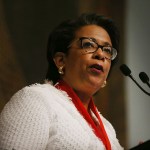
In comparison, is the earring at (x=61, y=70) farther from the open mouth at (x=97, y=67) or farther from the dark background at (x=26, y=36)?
the dark background at (x=26, y=36)

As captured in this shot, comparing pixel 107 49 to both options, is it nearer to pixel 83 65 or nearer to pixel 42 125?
pixel 83 65

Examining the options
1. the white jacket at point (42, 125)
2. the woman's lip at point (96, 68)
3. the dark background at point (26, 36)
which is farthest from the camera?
the dark background at point (26, 36)

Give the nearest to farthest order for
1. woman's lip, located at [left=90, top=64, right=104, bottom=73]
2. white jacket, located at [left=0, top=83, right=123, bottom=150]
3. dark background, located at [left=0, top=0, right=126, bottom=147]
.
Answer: white jacket, located at [left=0, top=83, right=123, bottom=150] → woman's lip, located at [left=90, top=64, right=104, bottom=73] → dark background, located at [left=0, top=0, right=126, bottom=147]

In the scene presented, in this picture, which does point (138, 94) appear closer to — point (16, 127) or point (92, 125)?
point (92, 125)

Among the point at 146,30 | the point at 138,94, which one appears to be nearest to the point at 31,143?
the point at 138,94

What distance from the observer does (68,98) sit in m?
1.29

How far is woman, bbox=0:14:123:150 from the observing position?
3.44ft

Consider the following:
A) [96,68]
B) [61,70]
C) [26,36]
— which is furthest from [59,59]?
[26,36]

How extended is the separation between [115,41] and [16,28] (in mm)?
498

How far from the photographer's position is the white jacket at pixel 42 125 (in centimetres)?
103

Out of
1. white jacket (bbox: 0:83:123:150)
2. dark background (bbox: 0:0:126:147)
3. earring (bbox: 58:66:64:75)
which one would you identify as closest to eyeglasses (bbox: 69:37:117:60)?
earring (bbox: 58:66:64:75)

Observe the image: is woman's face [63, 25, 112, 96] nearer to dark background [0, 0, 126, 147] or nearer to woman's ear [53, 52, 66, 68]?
woman's ear [53, 52, 66, 68]

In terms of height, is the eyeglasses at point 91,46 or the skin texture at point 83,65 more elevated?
the eyeglasses at point 91,46

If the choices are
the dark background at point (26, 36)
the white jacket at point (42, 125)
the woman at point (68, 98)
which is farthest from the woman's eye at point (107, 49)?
the dark background at point (26, 36)
